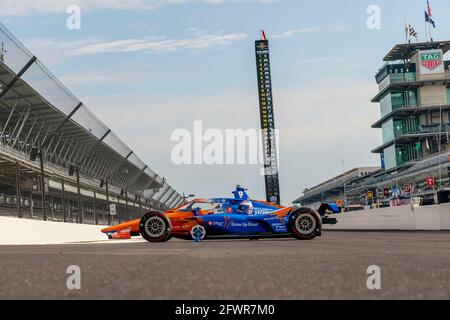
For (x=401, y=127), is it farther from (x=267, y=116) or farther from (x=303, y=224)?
(x=303, y=224)

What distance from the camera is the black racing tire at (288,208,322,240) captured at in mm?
13133

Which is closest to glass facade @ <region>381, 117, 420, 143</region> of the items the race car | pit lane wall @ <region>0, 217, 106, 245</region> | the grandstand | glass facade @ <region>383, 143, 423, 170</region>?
glass facade @ <region>383, 143, 423, 170</region>

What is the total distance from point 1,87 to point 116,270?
1841 cm

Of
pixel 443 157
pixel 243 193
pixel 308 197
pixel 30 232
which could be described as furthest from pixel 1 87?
pixel 308 197

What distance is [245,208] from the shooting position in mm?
13648

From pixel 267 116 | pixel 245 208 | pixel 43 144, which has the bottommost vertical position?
pixel 245 208

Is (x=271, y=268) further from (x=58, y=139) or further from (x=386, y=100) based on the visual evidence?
(x=386, y=100)

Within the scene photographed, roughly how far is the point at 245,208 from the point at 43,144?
11693 millimetres

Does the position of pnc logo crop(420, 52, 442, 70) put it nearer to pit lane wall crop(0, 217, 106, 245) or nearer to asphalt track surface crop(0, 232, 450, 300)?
pit lane wall crop(0, 217, 106, 245)

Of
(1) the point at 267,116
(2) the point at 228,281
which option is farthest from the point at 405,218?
(1) the point at 267,116

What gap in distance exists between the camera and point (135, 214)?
4847cm

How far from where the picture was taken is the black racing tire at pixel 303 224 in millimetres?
13133

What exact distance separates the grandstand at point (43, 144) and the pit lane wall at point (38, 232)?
2.22 ft
